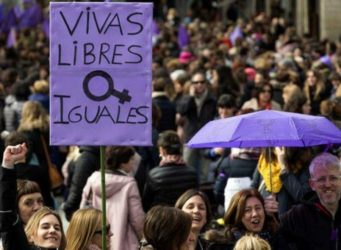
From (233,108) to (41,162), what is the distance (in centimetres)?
199

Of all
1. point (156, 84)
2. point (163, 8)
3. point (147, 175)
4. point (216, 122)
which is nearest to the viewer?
point (216, 122)

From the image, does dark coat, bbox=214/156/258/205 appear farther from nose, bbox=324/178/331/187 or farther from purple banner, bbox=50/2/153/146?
purple banner, bbox=50/2/153/146

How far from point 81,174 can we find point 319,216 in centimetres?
288

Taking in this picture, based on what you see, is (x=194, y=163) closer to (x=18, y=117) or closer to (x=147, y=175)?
(x=18, y=117)

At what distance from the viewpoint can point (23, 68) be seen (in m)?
22.5

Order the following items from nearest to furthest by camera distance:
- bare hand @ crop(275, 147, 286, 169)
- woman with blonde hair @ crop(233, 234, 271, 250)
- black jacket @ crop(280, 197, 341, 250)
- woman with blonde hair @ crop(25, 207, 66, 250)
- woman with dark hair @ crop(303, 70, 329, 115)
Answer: woman with blonde hair @ crop(233, 234, 271, 250) < woman with blonde hair @ crop(25, 207, 66, 250) < black jacket @ crop(280, 197, 341, 250) < bare hand @ crop(275, 147, 286, 169) < woman with dark hair @ crop(303, 70, 329, 115)

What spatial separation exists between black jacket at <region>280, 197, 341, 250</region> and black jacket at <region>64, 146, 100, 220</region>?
2.65 m

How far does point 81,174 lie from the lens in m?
10.3

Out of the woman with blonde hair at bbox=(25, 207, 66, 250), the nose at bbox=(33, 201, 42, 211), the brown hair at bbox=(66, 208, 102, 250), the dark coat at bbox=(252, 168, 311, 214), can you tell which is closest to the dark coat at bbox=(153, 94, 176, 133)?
the dark coat at bbox=(252, 168, 311, 214)

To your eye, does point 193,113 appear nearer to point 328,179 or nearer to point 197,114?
point 197,114

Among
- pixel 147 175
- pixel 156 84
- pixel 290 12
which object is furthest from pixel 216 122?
pixel 290 12

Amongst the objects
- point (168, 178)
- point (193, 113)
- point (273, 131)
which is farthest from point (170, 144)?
point (193, 113)

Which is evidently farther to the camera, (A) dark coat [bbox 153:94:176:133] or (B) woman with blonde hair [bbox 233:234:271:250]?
(A) dark coat [bbox 153:94:176:133]

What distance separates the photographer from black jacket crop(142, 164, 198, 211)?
32.4 ft
